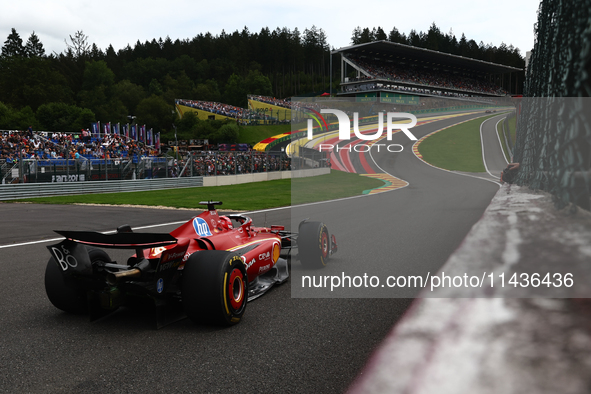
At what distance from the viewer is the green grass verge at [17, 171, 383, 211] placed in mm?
16906

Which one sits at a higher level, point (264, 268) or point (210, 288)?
point (210, 288)

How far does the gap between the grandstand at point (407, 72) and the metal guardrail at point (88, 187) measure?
4730cm

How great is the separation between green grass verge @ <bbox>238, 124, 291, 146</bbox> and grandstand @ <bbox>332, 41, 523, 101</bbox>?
42.9ft

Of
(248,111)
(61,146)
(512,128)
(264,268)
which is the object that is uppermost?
(248,111)

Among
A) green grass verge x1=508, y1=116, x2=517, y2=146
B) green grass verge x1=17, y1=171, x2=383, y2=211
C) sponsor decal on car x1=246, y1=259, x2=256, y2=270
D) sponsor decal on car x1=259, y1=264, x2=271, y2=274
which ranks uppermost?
green grass verge x1=508, y1=116, x2=517, y2=146

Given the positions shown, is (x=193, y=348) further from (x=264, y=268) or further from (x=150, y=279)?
(x=264, y=268)

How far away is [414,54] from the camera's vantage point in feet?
235

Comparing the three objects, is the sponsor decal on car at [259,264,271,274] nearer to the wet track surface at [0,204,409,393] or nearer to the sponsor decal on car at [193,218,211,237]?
the wet track surface at [0,204,409,393]

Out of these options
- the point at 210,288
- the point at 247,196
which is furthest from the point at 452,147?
the point at 210,288

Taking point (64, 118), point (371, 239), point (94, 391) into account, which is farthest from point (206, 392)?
point (64, 118)

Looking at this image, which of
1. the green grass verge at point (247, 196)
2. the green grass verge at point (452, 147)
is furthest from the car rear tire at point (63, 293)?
the green grass verge at point (247, 196)

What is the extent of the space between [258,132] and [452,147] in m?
47.5

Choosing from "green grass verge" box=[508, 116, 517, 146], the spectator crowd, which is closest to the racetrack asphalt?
"green grass verge" box=[508, 116, 517, 146]

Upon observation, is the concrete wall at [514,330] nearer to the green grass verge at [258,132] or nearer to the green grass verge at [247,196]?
the green grass verge at [247,196]
